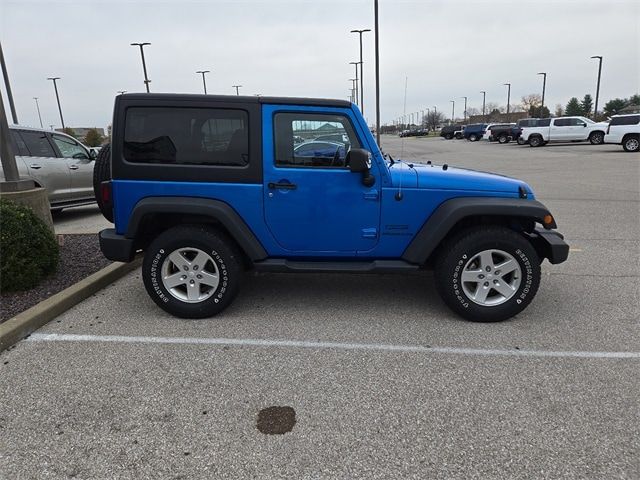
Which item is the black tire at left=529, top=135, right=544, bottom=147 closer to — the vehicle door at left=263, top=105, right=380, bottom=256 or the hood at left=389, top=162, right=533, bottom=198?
the hood at left=389, top=162, right=533, bottom=198

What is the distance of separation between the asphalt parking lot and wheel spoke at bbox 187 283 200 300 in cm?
24

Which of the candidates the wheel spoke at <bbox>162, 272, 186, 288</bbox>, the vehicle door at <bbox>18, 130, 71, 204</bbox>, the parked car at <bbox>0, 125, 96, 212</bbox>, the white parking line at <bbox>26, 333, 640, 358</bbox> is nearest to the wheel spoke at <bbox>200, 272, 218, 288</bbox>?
the wheel spoke at <bbox>162, 272, 186, 288</bbox>

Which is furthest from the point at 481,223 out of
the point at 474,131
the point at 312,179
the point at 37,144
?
the point at 474,131

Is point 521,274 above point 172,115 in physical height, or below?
below

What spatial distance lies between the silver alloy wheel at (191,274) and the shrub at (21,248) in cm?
143

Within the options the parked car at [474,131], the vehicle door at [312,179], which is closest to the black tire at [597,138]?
the parked car at [474,131]

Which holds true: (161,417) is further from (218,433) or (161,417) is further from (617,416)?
(617,416)

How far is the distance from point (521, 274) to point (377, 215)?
4.30 ft

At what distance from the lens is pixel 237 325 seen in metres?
3.87

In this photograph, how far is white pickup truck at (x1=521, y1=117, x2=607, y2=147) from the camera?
29.8 m

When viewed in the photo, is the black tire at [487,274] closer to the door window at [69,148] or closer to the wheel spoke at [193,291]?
the wheel spoke at [193,291]

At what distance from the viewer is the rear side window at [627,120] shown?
2264 centimetres

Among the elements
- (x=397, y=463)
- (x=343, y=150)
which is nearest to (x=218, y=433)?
(x=397, y=463)

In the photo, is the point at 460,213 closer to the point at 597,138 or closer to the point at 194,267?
the point at 194,267
